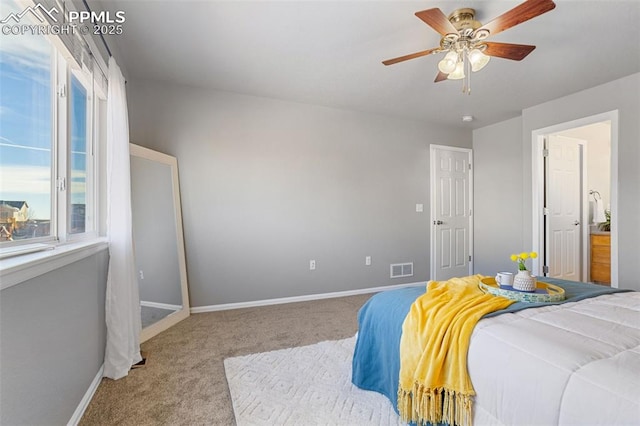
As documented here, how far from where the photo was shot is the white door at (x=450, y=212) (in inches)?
176

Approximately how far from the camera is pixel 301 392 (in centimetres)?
175

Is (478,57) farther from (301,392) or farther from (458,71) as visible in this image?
(301,392)

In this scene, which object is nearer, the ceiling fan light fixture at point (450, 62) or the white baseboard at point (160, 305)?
the ceiling fan light fixture at point (450, 62)

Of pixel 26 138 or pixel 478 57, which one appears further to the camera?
pixel 478 57

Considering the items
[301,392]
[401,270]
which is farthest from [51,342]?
[401,270]

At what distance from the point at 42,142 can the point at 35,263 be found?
2.34 ft

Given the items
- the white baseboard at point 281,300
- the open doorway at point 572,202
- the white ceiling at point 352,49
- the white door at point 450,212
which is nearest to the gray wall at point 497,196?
the white door at point 450,212

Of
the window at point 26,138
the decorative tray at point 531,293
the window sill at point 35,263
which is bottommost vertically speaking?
the decorative tray at point 531,293

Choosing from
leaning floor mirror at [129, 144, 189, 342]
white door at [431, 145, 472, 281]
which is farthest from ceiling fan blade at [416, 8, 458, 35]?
white door at [431, 145, 472, 281]

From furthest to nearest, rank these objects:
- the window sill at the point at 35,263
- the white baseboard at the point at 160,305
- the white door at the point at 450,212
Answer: the white door at the point at 450,212
the white baseboard at the point at 160,305
the window sill at the point at 35,263

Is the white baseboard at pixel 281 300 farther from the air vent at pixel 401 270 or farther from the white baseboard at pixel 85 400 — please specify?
the white baseboard at pixel 85 400

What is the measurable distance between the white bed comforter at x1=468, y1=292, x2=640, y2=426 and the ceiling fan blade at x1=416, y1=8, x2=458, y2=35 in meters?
1.58

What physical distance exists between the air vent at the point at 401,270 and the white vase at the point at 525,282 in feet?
8.70

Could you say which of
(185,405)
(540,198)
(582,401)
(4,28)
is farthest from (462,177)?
(4,28)
